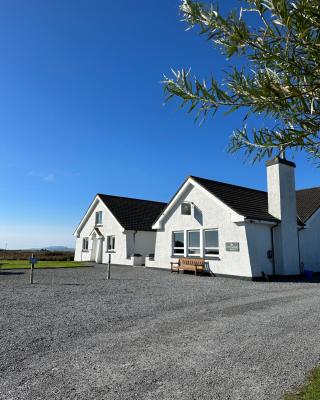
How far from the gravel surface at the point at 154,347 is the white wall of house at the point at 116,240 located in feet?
55.6

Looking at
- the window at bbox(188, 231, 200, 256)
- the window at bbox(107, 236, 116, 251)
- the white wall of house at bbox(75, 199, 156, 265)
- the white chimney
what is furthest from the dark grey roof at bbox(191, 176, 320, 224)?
the window at bbox(107, 236, 116, 251)

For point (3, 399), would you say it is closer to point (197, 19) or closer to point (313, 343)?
point (197, 19)

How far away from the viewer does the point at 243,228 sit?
1806cm

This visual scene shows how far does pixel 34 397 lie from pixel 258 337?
4305 millimetres

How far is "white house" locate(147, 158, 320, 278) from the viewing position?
723 inches

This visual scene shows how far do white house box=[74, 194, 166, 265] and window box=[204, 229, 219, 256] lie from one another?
778cm

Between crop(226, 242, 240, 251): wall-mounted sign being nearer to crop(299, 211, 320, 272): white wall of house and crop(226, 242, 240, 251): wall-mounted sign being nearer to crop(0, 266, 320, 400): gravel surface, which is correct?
crop(299, 211, 320, 272): white wall of house

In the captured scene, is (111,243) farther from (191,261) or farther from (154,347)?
(154,347)

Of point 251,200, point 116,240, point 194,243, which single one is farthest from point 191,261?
point 116,240

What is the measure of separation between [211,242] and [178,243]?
3.23m

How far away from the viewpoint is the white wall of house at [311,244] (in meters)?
21.2

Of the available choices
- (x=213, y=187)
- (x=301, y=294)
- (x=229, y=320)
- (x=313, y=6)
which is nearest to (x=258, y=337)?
(x=229, y=320)

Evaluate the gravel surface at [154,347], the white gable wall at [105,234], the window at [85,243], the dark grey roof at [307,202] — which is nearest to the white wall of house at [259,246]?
the dark grey roof at [307,202]

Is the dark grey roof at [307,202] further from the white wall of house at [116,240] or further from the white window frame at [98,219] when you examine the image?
the white window frame at [98,219]
